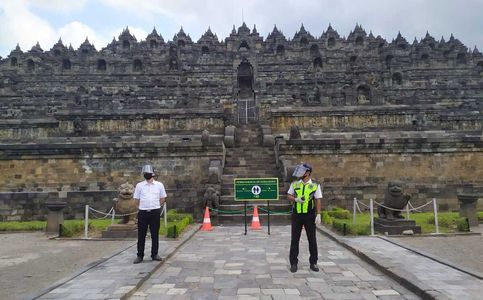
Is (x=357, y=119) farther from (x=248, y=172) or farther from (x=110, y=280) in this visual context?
(x=110, y=280)

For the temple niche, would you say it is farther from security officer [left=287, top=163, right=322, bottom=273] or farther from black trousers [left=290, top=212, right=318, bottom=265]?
black trousers [left=290, top=212, right=318, bottom=265]

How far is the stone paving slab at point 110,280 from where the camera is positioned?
492 centimetres

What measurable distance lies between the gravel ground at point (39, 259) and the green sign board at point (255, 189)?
3414mm

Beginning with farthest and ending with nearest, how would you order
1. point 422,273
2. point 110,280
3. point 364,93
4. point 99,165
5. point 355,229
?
point 364,93, point 99,165, point 355,229, point 422,273, point 110,280


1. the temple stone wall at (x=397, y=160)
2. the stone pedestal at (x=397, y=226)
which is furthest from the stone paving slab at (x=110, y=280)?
the temple stone wall at (x=397, y=160)

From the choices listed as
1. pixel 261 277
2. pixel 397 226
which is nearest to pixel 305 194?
pixel 261 277

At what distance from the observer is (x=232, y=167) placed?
55.2ft

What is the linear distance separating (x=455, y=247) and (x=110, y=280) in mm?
7058

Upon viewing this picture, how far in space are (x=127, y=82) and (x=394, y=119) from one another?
24.2m

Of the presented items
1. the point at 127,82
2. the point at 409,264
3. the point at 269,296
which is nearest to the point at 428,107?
the point at 409,264

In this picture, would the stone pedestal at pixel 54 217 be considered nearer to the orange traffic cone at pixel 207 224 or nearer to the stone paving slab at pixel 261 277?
the orange traffic cone at pixel 207 224

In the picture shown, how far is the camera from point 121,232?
10.3 meters

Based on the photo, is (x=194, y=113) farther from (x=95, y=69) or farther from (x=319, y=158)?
(x=95, y=69)

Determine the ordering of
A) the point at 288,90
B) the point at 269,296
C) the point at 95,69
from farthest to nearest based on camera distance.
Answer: the point at 95,69 → the point at 288,90 → the point at 269,296
